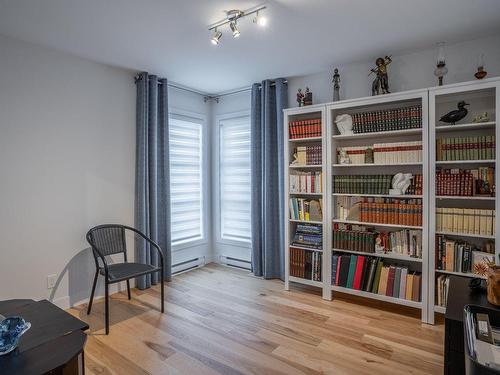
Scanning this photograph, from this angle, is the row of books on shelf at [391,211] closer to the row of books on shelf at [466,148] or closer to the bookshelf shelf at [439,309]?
the row of books on shelf at [466,148]

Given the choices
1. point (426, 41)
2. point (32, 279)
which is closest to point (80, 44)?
point (32, 279)

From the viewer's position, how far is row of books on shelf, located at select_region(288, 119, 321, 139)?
315 centimetres

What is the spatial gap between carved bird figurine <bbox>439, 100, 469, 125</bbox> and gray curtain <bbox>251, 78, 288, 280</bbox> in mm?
1607

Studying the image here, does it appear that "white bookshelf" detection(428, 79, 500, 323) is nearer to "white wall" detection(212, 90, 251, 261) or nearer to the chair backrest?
"white wall" detection(212, 90, 251, 261)

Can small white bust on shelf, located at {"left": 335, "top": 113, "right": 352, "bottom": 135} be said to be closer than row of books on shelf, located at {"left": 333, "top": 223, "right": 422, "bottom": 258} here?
No

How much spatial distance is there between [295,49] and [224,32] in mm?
696

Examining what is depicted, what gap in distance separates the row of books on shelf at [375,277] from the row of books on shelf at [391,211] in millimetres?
393

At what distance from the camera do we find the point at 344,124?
9.95ft

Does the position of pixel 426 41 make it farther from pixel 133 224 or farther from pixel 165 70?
pixel 133 224

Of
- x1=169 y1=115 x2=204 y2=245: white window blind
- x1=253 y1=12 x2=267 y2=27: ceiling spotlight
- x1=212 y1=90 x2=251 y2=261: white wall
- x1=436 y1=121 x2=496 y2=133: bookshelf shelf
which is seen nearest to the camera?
x1=253 y1=12 x2=267 y2=27: ceiling spotlight

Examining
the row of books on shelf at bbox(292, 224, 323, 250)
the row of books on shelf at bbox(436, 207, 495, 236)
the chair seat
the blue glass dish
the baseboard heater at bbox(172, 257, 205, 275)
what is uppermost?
the row of books on shelf at bbox(436, 207, 495, 236)

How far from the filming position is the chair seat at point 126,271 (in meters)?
2.54

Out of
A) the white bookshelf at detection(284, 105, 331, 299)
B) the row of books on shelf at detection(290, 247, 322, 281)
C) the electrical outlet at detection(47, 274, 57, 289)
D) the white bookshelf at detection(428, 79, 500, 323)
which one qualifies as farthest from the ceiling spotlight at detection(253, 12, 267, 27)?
the electrical outlet at detection(47, 274, 57, 289)

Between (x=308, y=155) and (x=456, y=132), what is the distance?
1304mm
